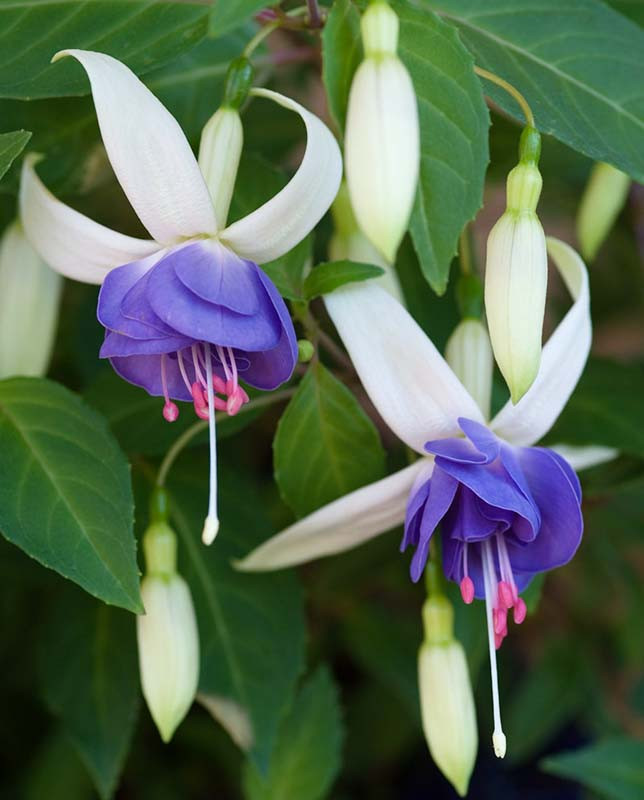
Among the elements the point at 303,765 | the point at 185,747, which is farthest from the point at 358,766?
the point at 303,765

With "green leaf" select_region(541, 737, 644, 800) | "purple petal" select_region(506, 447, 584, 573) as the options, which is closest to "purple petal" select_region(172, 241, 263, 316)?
"purple petal" select_region(506, 447, 584, 573)

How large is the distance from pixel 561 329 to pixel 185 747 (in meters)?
0.92

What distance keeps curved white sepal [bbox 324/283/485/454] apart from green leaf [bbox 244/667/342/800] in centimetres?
42

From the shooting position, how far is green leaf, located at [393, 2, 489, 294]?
2.06ft

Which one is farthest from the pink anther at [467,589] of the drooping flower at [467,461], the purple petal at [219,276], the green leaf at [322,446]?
the purple petal at [219,276]

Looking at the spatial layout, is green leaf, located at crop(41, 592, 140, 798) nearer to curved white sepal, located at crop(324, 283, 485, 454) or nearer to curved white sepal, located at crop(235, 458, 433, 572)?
curved white sepal, located at crop(235, 458, 433, 572)

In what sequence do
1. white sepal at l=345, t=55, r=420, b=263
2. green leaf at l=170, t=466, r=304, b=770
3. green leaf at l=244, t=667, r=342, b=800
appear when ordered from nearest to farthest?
white sepal at l=345, t=55, r=420, b=263 < green leaf at l=170, t=466, r=304, b=770 < green leaf at l=244, t=667, r=342, b=800

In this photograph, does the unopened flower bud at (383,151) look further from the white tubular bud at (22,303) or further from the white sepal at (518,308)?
the white tubular bud at (22,303)

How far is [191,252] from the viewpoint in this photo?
2.01ft

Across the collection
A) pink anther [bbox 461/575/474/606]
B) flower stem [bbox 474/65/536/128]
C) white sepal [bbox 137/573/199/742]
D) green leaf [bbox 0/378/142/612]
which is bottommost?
white sepal [bbox 137/573/199/742]

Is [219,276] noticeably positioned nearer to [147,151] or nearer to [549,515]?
[147,151]

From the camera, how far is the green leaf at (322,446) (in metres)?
0.74

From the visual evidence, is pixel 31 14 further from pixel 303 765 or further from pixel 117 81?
pixel 303 765

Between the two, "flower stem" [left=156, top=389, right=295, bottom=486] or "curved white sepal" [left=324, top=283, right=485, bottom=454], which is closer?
"curved white sepal" [left=324, top=283, right=485, bottom=454]
